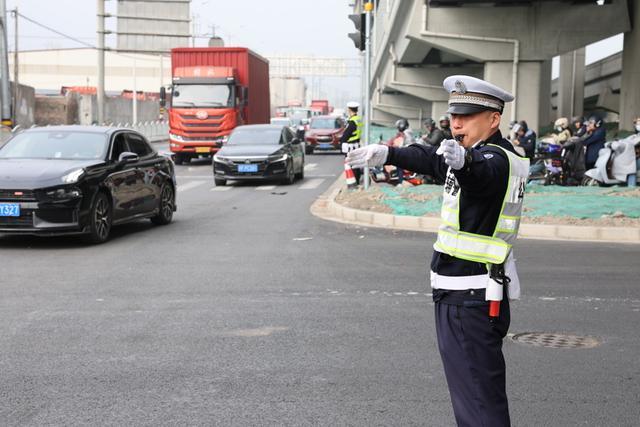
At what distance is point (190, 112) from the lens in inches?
1214

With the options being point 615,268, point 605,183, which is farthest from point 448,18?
point 615,268

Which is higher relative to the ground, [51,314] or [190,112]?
[190,112]

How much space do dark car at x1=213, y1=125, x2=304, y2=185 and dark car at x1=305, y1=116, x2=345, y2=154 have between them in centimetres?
1625

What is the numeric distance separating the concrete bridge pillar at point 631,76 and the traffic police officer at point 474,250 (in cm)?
2672

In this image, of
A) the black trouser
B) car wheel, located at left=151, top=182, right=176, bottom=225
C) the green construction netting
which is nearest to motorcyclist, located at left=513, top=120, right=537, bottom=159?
the green construction netting

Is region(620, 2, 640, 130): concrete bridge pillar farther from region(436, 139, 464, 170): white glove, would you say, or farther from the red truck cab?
region(436, 139, 464, 170): white glove

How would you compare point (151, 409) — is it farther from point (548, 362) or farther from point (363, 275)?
point (363, 275)

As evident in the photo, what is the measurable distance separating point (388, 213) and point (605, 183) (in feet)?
18.5

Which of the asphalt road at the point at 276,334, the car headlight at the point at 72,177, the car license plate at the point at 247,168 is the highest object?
the car headlight at the point at 72,177

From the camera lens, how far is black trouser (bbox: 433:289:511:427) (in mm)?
3432

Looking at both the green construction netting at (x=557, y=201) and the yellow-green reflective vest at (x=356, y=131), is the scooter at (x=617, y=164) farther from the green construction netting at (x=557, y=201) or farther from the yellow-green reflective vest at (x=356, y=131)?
the yellow-green reflective vest at (x=356, y=131)

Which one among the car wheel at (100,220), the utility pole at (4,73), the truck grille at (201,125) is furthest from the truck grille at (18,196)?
the utility pole at (4,73)

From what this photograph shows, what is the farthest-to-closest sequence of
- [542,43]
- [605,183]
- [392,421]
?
[542,43], [605,183], [392,421]

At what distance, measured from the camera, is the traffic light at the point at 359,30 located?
17.7 m
